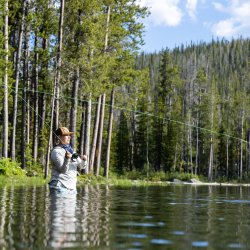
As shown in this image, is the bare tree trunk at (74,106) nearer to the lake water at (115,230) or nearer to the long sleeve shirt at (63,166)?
the long sleeve shirt at (63,166)

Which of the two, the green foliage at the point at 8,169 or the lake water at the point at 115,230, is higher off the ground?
the green foliage at the point at 8,169

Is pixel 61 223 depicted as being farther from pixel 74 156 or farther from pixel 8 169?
pixel 8 169

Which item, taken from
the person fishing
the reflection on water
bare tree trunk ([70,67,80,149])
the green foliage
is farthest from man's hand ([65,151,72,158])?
bare tree trunk ([70,67,80,149])

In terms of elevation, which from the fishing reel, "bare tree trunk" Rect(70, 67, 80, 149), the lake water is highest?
"bare tree trunk" Rect(70, 67, 80, 149)

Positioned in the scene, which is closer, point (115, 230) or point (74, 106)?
point (115, 230)

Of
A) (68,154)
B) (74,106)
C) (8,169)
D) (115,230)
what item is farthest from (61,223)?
(74,106)

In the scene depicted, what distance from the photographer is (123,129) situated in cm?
7588

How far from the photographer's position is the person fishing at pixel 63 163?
34.0 feet

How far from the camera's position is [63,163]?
10.4 metres

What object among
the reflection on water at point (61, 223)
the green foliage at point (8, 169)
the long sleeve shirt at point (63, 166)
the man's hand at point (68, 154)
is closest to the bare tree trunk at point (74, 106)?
the green foliage at point (8, 169)

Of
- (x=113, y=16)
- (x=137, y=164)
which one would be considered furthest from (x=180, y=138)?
(x=113, y=16)

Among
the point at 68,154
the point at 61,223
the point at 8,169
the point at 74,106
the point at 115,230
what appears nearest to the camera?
the point at 115,230

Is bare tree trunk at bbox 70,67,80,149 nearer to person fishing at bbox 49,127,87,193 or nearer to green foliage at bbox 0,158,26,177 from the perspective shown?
green foliage at bbox 0,158,26,177

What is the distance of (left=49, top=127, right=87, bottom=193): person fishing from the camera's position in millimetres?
10352
